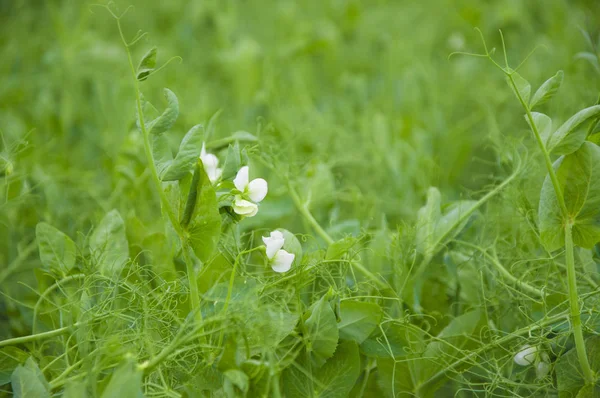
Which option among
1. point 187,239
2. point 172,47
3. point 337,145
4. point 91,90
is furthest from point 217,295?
point 172,47

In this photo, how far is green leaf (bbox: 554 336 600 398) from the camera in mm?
712

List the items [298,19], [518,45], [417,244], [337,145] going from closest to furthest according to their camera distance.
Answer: [417,244], [337,145], [518,45], [298,19]

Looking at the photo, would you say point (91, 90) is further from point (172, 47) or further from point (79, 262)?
point (79, 262)

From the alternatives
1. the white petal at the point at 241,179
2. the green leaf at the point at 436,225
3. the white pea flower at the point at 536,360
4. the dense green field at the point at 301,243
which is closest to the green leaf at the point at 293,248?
the dense green field at the point at 301,243

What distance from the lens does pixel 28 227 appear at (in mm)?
1141

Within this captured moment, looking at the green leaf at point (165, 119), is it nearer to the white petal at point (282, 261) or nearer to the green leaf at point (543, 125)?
the white petal at point (282, 261)

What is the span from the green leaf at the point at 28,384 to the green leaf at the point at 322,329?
1.06 feet

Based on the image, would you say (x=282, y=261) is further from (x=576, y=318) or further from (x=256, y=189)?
(x=576, y=318)

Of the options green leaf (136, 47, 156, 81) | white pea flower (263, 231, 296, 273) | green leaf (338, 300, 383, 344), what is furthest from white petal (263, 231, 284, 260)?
green leaf (136, 47, 156, 81)

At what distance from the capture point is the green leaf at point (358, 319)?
75 cm

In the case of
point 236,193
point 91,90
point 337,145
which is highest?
point 236,193

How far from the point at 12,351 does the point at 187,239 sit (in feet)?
1.00

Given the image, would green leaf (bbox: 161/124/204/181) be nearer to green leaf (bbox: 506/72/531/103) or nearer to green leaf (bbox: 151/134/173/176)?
green leaf (bbox: 151/134/173/176)

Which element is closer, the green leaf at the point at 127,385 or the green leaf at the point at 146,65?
the green leaf at the point at 127,385
